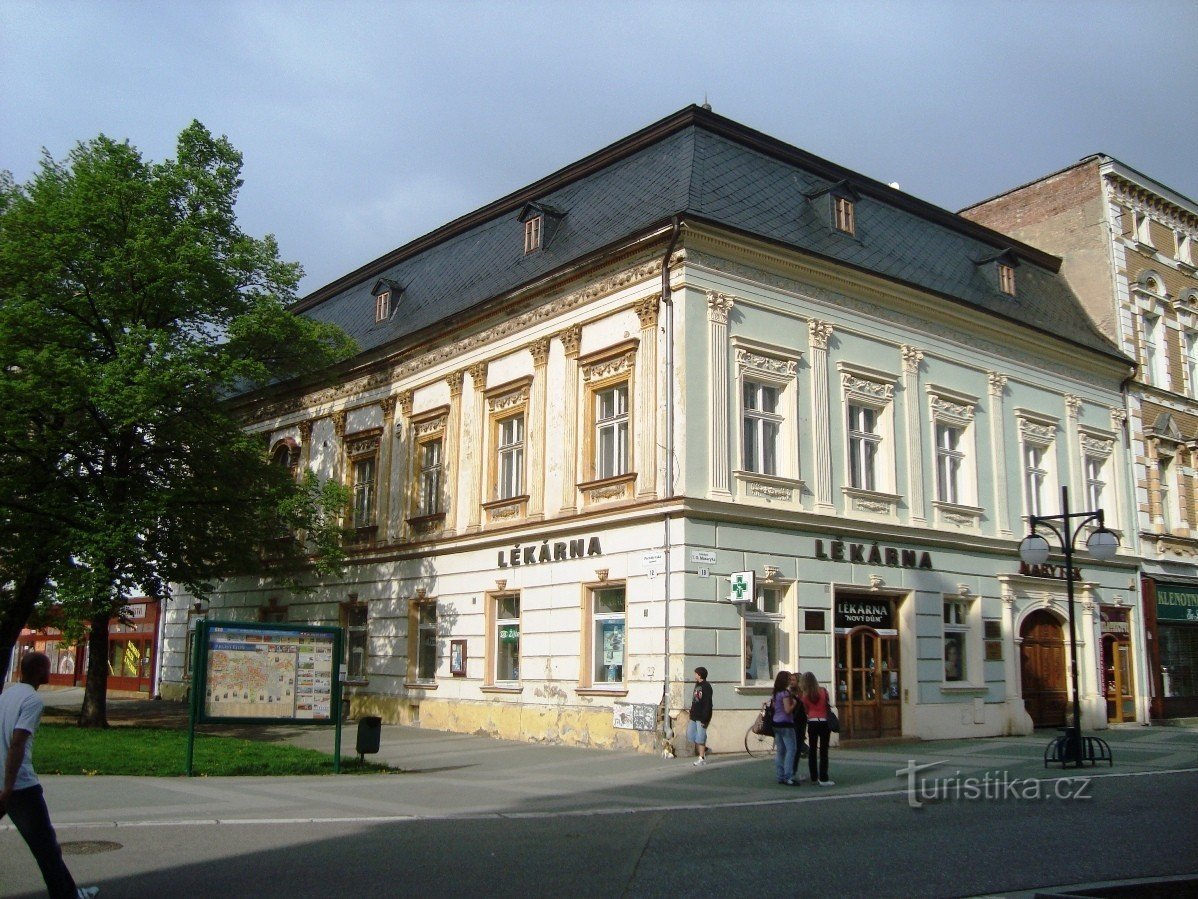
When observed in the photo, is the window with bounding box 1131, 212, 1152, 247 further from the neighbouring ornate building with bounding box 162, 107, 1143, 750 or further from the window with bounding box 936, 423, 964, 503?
the window with bounding box 936, 423, 964, 503

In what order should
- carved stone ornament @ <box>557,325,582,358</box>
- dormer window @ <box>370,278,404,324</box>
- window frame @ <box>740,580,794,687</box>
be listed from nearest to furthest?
window frame @ <box>740,580,794,687</box>
carved stone ornament @ <box>557,325,582,358</box>
dormer window @ <box>370,278,404,324</box>

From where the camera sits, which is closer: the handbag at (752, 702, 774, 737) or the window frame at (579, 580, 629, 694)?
the handbag at (752, 702, 774, 737)

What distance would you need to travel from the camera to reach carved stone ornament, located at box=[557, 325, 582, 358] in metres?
23.7

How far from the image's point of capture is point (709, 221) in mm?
21297

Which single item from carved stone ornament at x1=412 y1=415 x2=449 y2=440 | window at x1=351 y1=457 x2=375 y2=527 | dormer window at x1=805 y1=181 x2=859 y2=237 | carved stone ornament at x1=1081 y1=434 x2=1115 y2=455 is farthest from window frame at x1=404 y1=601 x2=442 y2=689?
carved stone ornament at x1=1081 y1=434 x2=1115 y2=455

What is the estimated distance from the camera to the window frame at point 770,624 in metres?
20.9

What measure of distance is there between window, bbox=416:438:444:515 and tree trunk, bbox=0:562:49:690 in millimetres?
8974

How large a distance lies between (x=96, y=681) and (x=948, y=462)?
20860 mm

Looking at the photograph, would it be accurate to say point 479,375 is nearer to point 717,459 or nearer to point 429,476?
point 429,476

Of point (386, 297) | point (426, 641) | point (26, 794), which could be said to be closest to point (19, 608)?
point (426, 641)

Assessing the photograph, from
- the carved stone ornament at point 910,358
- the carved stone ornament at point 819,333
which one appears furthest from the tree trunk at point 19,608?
the carved stone ornament at point 910,358

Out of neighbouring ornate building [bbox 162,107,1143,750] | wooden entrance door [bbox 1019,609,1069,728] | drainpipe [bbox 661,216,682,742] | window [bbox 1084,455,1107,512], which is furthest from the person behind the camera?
window [bbox 1084,455,1107,512]

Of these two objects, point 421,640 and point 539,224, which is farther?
point 421,640

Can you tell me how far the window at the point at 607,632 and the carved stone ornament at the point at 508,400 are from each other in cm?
532
